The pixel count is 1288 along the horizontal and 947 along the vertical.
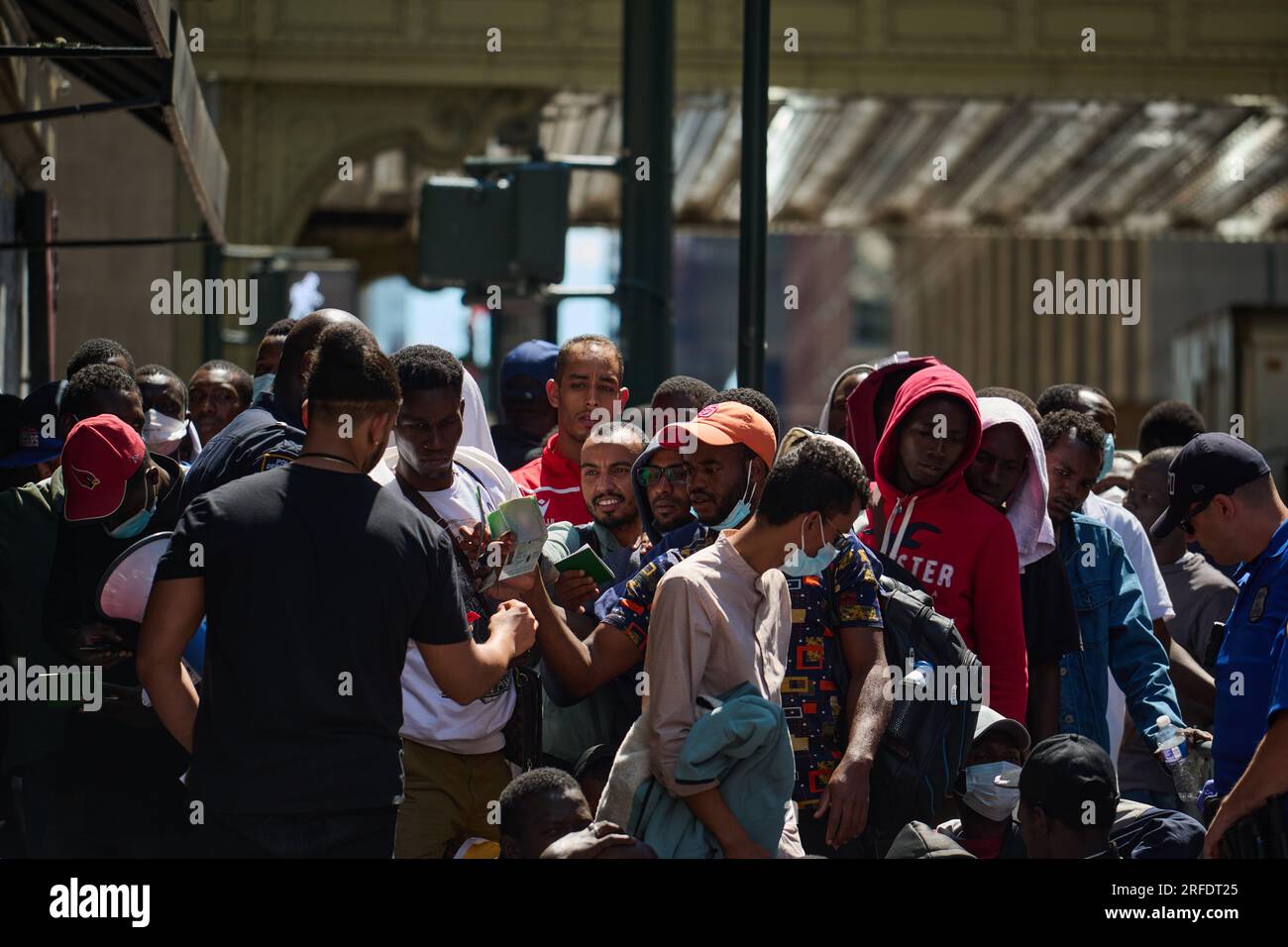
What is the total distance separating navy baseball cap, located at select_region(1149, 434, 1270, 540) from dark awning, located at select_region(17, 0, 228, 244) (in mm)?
4427

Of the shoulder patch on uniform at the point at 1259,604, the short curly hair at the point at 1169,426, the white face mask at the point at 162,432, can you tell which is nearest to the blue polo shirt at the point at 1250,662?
the shoulder patch on uniform at the point at 1259,604

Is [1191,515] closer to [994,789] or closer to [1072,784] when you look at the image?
[1072,784]

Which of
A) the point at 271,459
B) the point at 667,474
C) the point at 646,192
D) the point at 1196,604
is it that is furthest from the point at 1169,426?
the point at 271,459

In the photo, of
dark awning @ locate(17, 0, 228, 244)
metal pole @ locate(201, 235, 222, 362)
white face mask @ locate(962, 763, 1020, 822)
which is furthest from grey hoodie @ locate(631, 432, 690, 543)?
metal pole @ locate(201, 235, 222, 362)

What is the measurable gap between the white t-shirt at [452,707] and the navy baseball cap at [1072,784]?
5.38ft

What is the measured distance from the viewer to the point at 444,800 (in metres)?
6.09

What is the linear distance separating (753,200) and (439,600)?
13.3ft

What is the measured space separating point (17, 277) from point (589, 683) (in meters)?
9.19

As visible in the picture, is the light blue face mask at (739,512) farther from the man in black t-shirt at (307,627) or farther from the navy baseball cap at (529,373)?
the navy baseball cap at (529,373)

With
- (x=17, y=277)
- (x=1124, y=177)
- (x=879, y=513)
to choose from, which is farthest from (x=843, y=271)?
(x=879, y=513)

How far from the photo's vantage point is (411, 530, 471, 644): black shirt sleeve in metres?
5.12

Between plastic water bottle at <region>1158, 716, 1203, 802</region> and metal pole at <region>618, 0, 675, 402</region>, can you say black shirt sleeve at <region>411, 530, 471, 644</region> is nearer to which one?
plastic water bottle at <region>1158, 716, 1203, 802</region>
